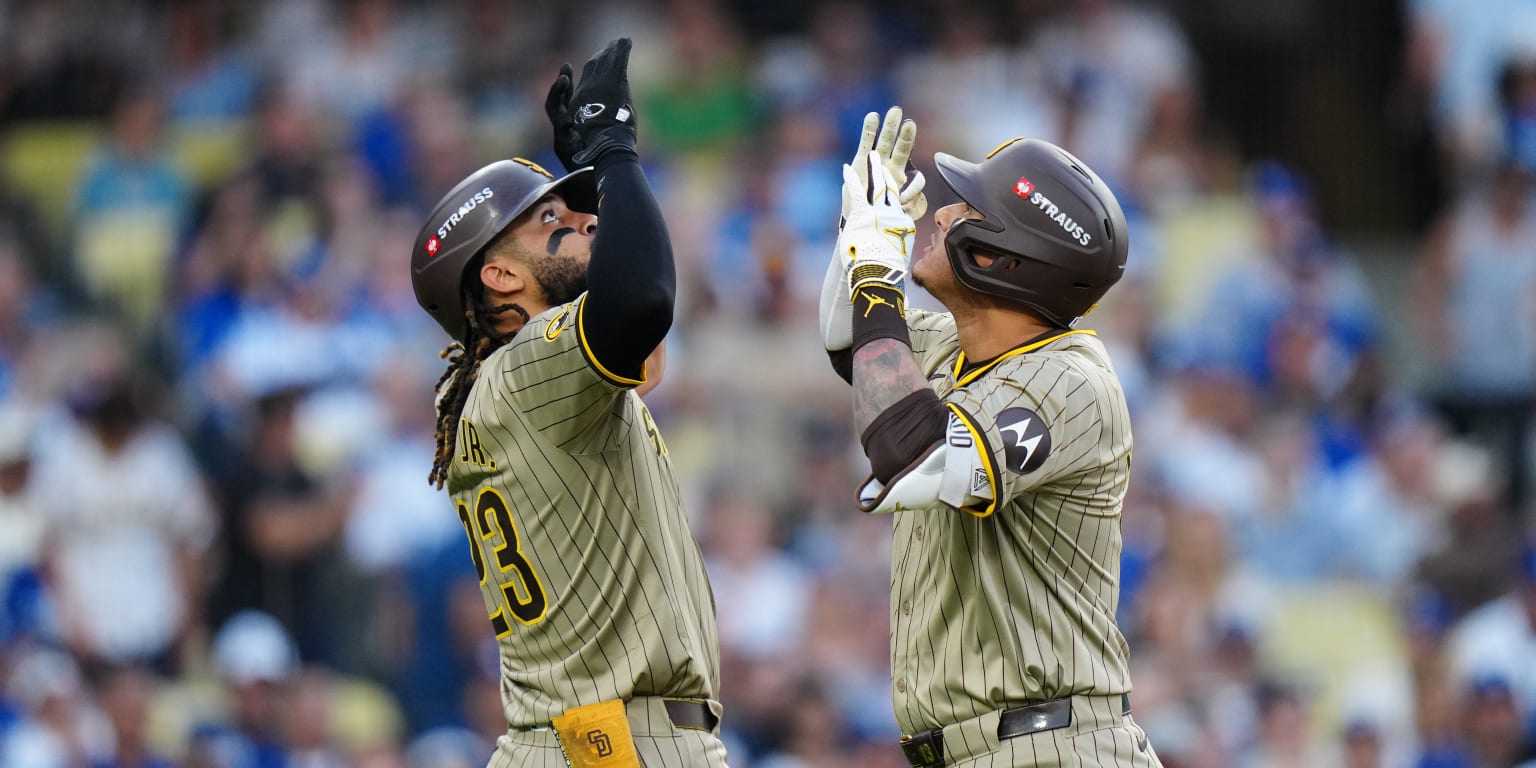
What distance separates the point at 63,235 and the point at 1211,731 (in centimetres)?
815

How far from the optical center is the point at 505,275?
5.21 meters

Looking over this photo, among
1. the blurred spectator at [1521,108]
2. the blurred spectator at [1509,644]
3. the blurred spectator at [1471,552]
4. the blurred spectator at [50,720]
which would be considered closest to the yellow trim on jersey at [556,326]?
the blurred spectator at [50,720]

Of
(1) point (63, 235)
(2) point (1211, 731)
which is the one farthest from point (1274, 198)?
(1) point (63, 235)

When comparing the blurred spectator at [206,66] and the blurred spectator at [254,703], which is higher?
the blurred spectator at [206,66]

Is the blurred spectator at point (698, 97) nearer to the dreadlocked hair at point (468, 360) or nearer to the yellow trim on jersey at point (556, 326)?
the dreadlocked hair at point (468, 360)

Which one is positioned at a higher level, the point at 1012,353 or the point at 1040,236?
the point at 1040,236

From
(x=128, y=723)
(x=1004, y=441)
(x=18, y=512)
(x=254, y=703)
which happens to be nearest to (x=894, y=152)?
(x=1004, y=441)

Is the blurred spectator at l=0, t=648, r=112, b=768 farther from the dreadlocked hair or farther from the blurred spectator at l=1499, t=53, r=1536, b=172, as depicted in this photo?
the blurred spectator at l=1499, t=53, r=1536, b=172

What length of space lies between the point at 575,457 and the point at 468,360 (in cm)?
51

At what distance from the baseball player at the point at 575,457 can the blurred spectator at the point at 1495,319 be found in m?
8.28

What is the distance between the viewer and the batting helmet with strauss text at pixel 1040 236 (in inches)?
190

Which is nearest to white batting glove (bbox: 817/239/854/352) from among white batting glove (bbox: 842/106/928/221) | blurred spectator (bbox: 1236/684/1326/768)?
Result: white batting glove (bbox: 842/106/928/221)

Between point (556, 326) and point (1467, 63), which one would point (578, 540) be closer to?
point (556, 326)

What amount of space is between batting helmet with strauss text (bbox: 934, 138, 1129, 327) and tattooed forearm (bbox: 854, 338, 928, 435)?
1.07ft
